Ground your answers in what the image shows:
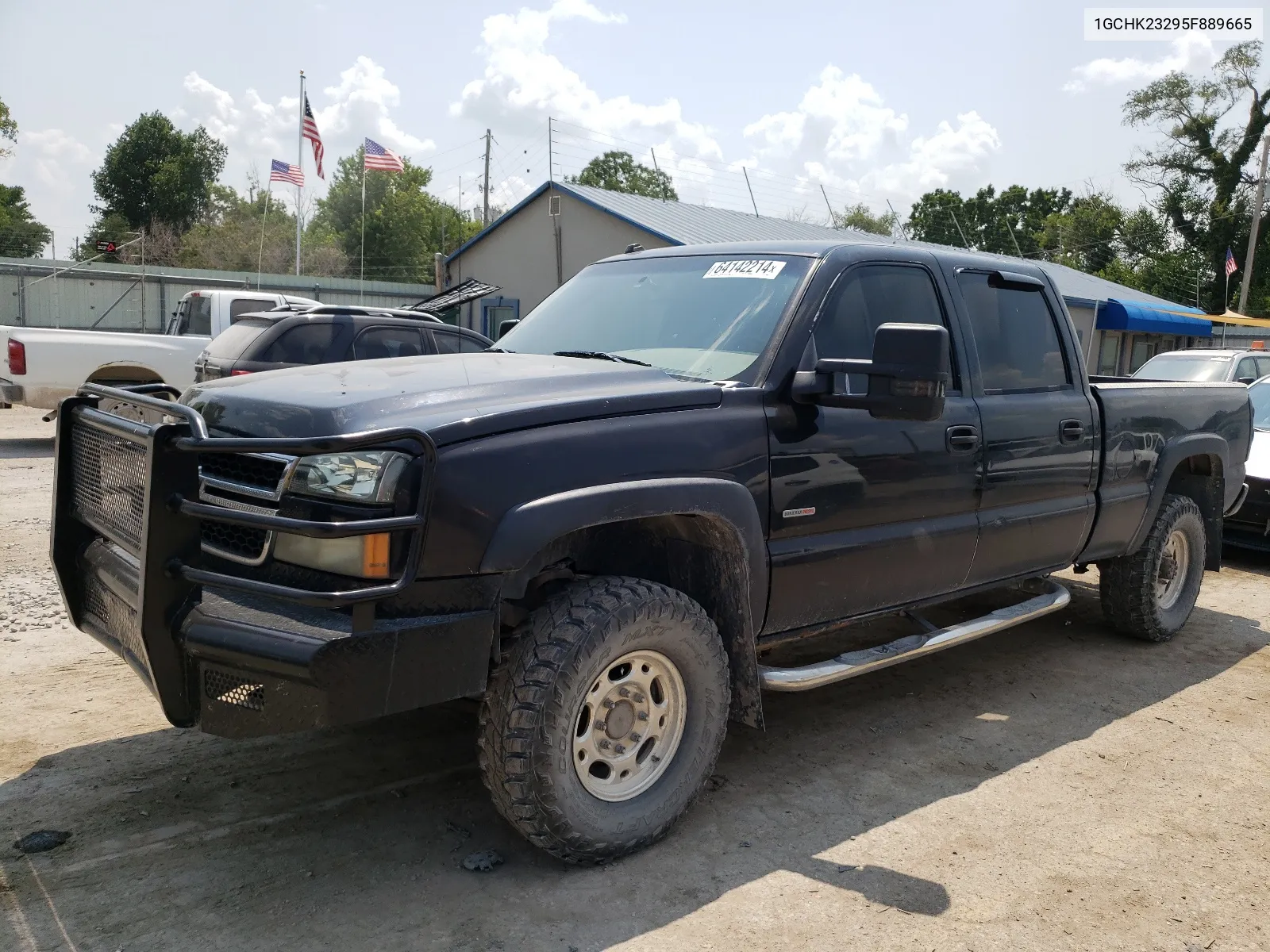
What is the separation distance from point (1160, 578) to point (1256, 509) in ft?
9.12

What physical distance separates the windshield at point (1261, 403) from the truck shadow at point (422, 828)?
5.30 m

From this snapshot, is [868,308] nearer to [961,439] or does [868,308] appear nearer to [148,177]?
[961,439]

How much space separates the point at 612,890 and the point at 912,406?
1.80 meters

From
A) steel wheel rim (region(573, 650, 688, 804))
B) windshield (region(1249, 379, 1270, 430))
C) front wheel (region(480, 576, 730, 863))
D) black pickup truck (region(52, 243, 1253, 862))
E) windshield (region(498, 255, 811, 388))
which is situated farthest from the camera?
windshield (region(1249, 379, 1270, 430))

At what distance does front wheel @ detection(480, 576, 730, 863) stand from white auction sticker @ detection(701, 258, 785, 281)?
1.43m

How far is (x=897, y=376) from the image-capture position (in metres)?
3.34

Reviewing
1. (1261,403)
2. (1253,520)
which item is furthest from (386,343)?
(1261,403)

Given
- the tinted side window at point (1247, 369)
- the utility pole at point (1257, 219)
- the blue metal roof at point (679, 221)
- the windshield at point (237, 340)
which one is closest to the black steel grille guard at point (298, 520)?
the windshield at point (237, 340)

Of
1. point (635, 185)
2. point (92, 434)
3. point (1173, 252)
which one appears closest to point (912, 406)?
point (92, 434)

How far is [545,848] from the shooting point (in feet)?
10.2

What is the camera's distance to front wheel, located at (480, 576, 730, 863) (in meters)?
2.99

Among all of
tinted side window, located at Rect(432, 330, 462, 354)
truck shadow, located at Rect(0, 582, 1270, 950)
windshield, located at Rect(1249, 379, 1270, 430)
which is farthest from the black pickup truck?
tinted side window, located at Rect(432, 330, 462, 354)

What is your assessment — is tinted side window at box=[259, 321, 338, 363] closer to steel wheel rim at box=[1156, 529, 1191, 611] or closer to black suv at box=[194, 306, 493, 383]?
black suv at box=[194, 306, 493, 383]

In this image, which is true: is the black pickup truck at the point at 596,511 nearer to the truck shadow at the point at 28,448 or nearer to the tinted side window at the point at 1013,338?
the tinted side window at the point at 1013,338
